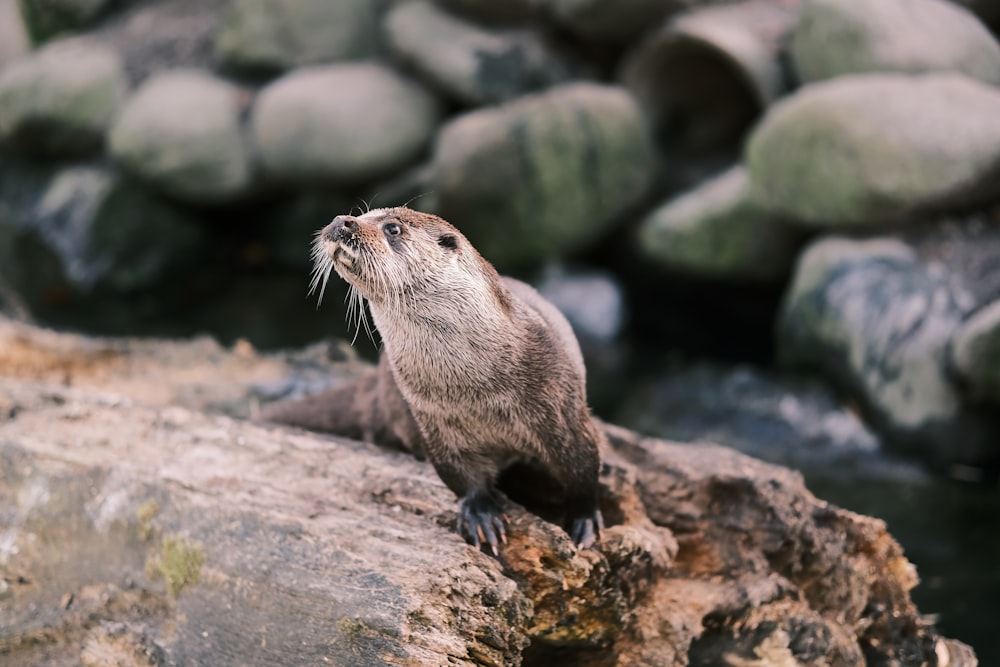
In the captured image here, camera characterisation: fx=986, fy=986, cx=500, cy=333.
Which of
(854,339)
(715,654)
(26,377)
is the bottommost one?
(26,377)

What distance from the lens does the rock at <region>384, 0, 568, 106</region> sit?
637 centimetres

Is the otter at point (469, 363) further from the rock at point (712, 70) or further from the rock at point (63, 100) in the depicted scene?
the rock at point (63, 100)

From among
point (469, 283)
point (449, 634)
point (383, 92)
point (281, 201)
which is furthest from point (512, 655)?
point (281, 201)

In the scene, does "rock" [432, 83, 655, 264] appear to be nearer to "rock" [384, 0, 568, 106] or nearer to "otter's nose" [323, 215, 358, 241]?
"rock" [384, 0, 568, 106]

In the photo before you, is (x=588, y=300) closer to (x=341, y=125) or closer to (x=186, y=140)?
(x=341, y=125)

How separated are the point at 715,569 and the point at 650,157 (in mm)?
4133

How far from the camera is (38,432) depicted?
8.86ft

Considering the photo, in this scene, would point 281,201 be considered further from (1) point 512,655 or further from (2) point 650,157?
(1) point 512,655

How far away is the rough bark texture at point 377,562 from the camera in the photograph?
2014 millimetres

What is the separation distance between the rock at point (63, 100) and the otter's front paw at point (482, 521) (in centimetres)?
624

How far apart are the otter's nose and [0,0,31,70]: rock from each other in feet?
26.5

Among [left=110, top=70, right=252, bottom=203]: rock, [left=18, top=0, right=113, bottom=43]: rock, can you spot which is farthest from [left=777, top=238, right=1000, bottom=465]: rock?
[left=18, top=0, right=113, bottom=43]: rock

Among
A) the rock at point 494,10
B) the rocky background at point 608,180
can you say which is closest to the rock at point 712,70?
the rocky background at point 608,180

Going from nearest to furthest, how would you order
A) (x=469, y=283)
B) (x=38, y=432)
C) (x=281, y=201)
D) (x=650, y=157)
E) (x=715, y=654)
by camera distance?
(x=469, y=283) < (x=715, y=654) < (x=38, y=432) < (x=650, y=157) < (x=281, y=201)
